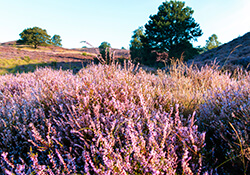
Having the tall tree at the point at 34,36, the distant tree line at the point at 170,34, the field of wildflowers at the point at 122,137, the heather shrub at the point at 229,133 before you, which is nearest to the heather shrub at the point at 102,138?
the field of wildflowers at the point at 122,137

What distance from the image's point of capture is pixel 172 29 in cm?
2053

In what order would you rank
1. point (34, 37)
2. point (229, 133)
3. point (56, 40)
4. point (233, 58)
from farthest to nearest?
point (56, 40), point (34, 37), point (233, 58), point (229, 133)

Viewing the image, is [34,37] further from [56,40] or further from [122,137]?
[122,137]

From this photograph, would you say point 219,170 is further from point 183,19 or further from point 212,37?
point 212,37

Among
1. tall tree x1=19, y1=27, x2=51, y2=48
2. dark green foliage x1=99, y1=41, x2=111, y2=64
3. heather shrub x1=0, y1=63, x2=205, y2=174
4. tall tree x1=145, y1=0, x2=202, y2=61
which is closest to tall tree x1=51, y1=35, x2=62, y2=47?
tall tree x1=19, y1=27, x2=51, y2=48

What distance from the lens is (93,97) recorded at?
82.9 inches

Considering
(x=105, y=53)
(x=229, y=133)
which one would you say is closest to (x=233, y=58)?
(x=105, y=53)

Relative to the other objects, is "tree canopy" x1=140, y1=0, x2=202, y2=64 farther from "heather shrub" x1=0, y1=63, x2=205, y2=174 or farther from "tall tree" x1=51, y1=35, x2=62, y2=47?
"tall tree" x1=51, y1=35, x2=62, y2=47

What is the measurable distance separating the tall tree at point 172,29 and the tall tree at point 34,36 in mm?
29224

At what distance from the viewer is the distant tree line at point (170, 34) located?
20219 mm

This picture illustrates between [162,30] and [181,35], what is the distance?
2797 mm

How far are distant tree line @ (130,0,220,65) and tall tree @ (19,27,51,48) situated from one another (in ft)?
94.2

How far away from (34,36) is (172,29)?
3590cm

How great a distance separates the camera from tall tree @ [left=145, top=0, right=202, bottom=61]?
66.4 feet
